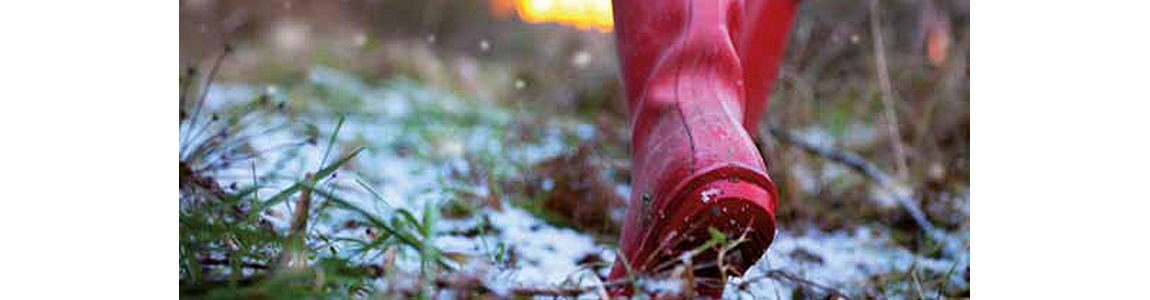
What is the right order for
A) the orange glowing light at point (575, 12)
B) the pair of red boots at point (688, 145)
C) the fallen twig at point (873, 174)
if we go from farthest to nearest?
1. the orange glowing light at point (575, 12)
2. the fallen twig at point (873, 174)
3. the pair of red boots at point (688, 145)

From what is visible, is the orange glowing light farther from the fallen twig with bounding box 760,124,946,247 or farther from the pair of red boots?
the pair of red boots

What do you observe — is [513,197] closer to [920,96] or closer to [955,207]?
[955,207]

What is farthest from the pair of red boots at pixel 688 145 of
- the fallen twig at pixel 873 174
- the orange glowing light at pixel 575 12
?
the orange glowing light at pixel 575 12

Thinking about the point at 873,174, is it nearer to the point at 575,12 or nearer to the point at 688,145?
the point at 688,145

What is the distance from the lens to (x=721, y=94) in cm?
94

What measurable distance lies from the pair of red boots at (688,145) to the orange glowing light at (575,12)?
1.73 metres

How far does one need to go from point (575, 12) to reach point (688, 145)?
2237 millimetres

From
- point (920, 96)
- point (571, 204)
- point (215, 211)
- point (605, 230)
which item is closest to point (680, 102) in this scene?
point (215, 211)

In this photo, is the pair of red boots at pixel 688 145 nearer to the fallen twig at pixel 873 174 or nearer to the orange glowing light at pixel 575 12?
the fallen twig at pixel 873 174

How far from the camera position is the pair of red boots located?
80cm

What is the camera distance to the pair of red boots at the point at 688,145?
80 cm

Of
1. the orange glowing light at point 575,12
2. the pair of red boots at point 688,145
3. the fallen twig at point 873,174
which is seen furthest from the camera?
the orange glowing light at point 575,12

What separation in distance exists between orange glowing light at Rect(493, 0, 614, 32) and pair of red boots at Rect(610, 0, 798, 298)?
5.69 feet
